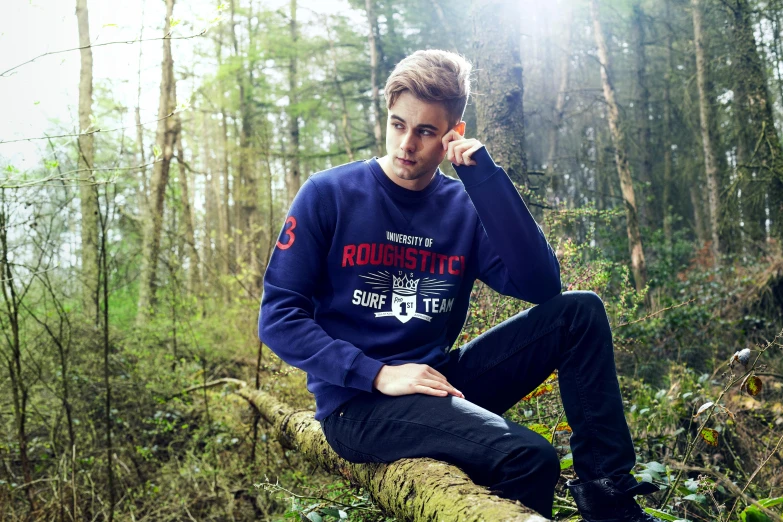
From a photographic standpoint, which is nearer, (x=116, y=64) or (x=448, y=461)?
(x=448, y=461)

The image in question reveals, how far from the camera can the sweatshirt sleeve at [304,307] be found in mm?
2111

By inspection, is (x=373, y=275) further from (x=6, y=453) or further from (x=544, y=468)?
(x=6, y=453)

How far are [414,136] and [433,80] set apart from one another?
22 cm

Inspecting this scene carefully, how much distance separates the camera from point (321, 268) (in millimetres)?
2365

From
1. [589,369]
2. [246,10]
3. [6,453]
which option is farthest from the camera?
[246,10]

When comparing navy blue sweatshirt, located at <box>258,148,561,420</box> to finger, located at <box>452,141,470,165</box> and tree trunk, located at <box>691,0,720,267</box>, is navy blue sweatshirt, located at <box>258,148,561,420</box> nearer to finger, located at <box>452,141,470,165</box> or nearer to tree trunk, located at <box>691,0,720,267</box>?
finger, located at <box>452,141,470,165</box>

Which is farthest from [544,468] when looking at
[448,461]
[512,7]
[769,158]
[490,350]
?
[769,158]

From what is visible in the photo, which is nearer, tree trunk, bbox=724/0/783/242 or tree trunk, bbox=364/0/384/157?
tree trunk, bbox=724/0/783/242

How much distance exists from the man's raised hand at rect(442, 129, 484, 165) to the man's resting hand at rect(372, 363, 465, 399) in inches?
31.2

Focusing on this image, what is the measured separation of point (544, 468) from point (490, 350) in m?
0.65

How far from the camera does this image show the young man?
→ 6.81ft

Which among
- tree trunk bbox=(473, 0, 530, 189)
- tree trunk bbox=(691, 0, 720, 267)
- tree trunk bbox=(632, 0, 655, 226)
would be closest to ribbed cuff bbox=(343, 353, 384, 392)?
tree trunk bbox=(473, 0, 530, 189)

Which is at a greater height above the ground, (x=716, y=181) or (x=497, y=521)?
(x=716, y=181)

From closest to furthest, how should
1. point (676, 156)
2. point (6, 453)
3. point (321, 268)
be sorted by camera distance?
point (321, 268), point (6, 453), point (676, 156)
